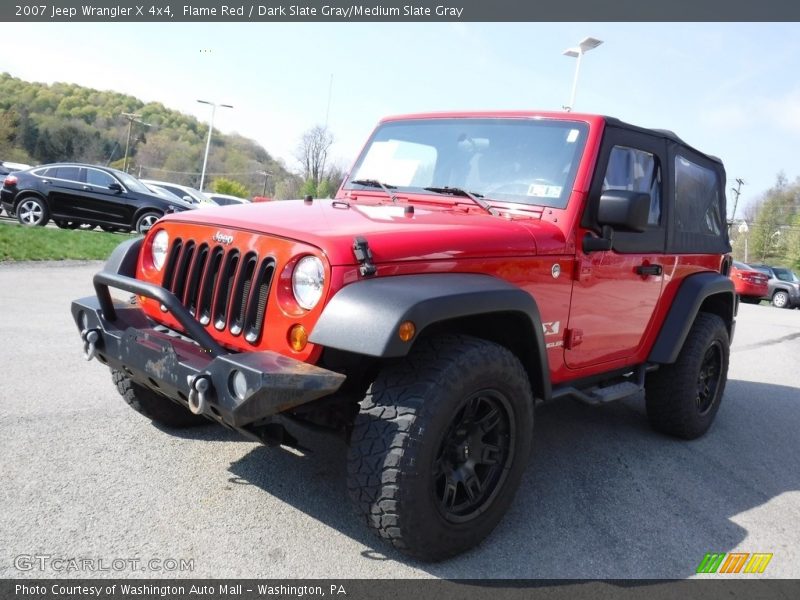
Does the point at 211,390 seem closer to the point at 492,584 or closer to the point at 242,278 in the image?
the point at 242,278

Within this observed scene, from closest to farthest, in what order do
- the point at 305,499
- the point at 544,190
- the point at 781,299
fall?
the point at 305,499
the point at 544,190
the point at 781,299

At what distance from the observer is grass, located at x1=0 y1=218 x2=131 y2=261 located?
9930mm

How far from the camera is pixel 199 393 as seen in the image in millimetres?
2334

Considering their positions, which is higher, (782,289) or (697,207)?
(697,207)

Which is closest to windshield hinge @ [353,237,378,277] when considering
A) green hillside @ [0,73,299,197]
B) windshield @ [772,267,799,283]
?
windshield @ [772,267,799,283]

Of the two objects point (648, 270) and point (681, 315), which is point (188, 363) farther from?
point (681, 315)

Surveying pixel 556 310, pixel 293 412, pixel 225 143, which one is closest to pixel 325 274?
pixel 293 412

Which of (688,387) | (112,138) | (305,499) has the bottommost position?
(305,499)

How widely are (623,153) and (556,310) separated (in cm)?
113

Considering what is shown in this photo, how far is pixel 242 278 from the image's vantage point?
267cm

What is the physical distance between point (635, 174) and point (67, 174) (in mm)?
13121

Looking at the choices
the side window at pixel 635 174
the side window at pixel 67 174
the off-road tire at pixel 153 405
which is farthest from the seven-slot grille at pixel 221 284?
the side window at pixel 67 174

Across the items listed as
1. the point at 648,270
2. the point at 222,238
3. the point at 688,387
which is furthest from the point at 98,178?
the point at 688,387

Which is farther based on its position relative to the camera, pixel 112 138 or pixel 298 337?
pixel 112 138
